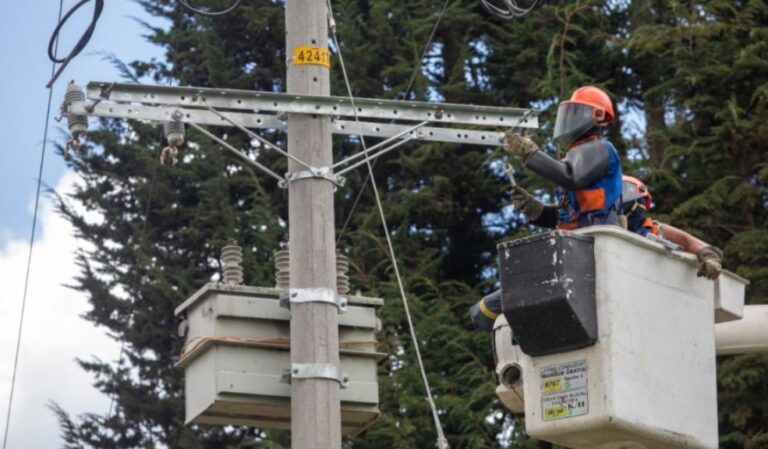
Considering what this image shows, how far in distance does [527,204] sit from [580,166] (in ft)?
2.31

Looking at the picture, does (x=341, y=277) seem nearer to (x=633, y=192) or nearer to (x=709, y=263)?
(x=633, y=192)

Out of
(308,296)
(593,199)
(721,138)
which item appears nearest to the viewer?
(593,199)

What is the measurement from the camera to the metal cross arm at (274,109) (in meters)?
11.2

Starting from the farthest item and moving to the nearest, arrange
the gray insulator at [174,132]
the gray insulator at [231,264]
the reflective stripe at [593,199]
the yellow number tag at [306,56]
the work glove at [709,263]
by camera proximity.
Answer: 1. the gray insulator at [231,264]
2. the yellow number tag at [306,56]
3. the gray insulator at [174,132]
4. the reflective stripe at [593,199]
5. the work glove at [709,263]

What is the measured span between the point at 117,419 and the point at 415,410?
4862mm

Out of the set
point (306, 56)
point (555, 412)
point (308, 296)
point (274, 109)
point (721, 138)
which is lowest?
point (555, 412)

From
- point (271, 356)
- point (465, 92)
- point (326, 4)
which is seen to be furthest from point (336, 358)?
point (465, 92)

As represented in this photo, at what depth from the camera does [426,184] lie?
2178cm

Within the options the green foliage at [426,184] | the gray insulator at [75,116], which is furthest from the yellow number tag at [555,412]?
the green foliage at [426,184]

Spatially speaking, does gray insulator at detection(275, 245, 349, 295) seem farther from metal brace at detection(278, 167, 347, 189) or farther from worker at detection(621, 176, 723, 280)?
worker at detection(621, 176, 723, 280)

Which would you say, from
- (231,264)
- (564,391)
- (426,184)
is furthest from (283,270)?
(426,184)

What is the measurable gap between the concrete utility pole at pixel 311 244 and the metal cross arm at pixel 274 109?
122 mm

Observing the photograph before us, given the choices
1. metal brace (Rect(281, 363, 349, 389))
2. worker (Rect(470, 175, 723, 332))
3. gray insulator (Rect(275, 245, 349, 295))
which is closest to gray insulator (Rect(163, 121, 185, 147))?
gray insulator (Rect(275, 245, 349, 295))

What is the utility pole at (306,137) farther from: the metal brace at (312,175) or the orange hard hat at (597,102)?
the orange hard hat at (597,102)
